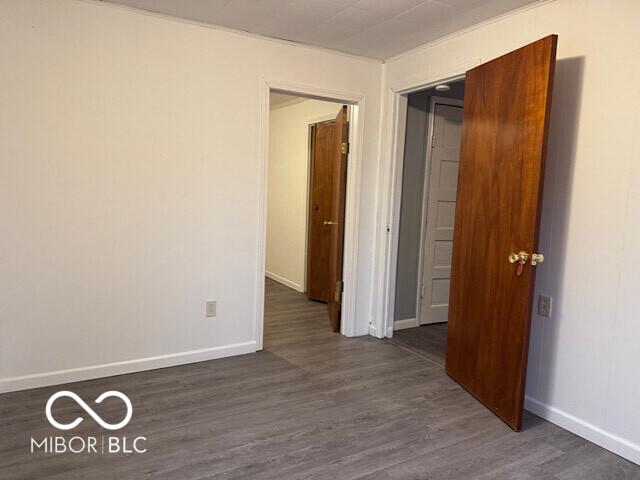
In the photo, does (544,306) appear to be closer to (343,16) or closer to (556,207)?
(556,207)

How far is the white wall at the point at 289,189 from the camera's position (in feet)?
18.3

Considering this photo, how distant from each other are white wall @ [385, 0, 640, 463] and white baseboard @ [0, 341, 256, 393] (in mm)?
2048

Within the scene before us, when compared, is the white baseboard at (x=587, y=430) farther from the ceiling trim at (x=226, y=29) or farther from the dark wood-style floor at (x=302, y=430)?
the ceiling trim at (x=226, y=29)

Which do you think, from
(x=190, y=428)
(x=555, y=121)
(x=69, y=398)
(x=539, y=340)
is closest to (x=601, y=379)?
(x=539, y=340)

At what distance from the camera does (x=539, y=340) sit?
2.68 metres

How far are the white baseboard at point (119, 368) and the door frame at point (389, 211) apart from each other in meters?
1.16

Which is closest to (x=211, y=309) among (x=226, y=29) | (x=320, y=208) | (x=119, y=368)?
(x=119, y=368)

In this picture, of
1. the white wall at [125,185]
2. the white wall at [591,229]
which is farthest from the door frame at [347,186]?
the white wall at [591,229]

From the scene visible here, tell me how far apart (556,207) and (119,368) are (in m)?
2.85

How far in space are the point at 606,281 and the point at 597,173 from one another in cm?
55

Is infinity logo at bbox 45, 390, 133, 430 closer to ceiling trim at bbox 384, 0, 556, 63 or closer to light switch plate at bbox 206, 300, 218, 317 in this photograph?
light switch plate at bbox 206, 300, 218, 317

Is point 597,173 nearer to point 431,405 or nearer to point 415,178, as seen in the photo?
point 431,405

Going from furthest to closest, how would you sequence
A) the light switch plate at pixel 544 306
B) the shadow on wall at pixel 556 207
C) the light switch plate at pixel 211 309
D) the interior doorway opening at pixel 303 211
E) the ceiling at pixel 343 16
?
the interior doorway opening at pixel 303 211 < the light switch plate at pixel 211 309 < the ceiling at pixel 343 16 < the light switch plate at pixel 544 306 < the shadow on wall at pixel 556 207

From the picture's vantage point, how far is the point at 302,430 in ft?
8.00
